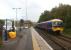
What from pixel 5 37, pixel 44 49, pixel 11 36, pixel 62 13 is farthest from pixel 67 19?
pixel 44 49

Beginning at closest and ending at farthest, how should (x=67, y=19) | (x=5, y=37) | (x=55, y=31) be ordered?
(x=5, y=37), (x=55, y=31), (x=67, y=19)

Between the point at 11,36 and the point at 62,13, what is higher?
the point at 62,13

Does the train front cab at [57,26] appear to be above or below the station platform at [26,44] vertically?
above

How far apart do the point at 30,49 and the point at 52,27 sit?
31831 millimetres

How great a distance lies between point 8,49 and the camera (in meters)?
19.4

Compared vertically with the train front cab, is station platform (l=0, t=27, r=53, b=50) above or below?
below

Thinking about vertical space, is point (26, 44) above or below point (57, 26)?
below

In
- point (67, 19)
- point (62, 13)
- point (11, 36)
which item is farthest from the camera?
point (62, 13)

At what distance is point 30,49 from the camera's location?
19.5 metres

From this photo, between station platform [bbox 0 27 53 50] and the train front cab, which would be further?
the train front cab

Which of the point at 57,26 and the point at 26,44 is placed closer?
the point at 26,44

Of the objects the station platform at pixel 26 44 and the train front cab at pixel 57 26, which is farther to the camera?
the train front cab at pixel 57 26

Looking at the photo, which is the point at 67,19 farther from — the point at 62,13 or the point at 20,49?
the point at 20,49

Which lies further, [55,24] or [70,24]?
[70,24]
